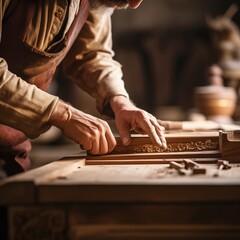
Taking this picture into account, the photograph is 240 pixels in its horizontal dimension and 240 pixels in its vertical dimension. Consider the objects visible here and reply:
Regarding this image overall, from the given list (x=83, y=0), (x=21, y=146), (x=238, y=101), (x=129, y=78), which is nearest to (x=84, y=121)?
(x=83, y=0)

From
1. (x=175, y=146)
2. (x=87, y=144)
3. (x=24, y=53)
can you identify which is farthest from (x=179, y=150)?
(x=24, y=53)

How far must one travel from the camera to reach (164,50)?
8617 mm

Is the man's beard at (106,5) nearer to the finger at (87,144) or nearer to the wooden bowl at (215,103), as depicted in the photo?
the finger at (87,144)

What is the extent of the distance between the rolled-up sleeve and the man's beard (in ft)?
0.69

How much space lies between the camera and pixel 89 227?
1440 mm

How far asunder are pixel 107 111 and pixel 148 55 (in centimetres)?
642

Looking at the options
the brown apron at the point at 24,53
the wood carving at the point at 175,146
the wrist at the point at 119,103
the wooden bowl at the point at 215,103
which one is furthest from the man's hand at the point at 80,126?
the wooden bowl at the point at 215,103

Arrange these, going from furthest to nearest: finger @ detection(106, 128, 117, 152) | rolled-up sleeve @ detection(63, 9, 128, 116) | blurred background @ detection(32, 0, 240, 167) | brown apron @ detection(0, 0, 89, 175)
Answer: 1. blurred background @ detection(32, 0, 240, 167)
2. rolled-up sleeve @ detection(63, 9, 128, 116)
3. brown apron @ detection(0, 0, 89, 175)
4. finger @ detection(106, 128, 117, 152)

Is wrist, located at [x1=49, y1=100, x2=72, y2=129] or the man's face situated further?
the man's face

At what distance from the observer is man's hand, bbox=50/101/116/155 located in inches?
75.3

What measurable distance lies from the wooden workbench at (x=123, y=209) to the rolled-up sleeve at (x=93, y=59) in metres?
1.18

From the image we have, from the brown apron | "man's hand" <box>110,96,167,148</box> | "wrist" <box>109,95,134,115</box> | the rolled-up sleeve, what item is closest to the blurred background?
the rolled-up sleeve

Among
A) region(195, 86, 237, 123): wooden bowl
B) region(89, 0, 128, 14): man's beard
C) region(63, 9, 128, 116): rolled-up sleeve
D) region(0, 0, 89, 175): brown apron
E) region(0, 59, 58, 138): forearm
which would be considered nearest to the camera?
region(0, 59, 58, 138): forearm

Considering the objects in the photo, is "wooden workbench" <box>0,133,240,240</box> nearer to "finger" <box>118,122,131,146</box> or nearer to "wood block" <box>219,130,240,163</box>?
"wood block" <box>219,130,240,163</box>
